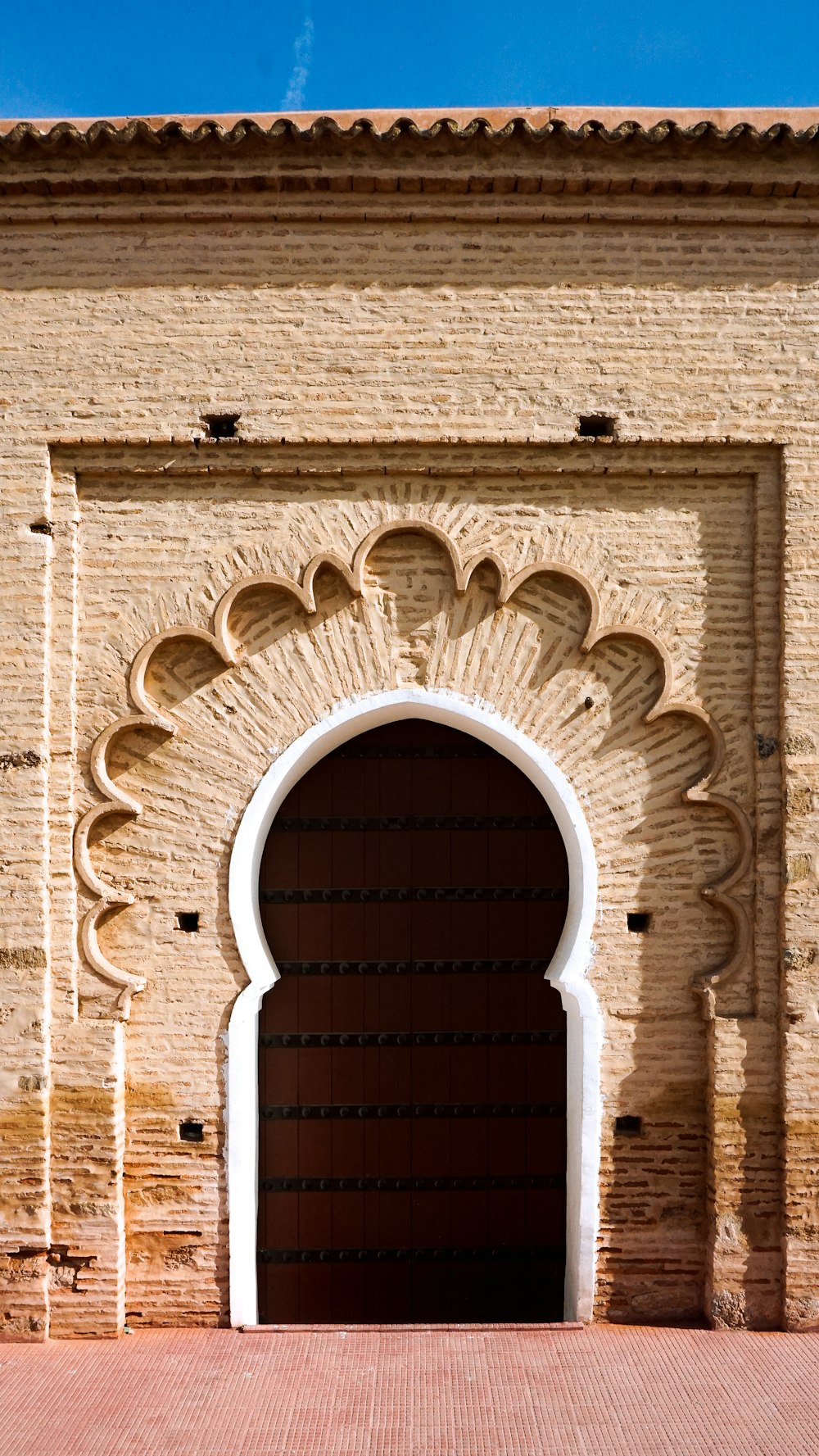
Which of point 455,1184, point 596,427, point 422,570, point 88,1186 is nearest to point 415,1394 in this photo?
point 455,1184

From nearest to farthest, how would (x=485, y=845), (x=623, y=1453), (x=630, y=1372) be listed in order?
(x=623, y=1453) < (x=630, y=1372) < (x=485, y=845)

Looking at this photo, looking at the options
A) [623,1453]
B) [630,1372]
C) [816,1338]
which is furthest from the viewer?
[816,1338]

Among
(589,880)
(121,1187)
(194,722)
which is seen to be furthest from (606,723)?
(121,1187)

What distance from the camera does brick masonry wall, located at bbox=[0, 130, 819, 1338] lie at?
4539 mm

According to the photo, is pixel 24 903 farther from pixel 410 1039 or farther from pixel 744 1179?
pixel 744 1179

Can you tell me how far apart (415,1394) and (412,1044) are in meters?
1.41

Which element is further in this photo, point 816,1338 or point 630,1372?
point 816,1338

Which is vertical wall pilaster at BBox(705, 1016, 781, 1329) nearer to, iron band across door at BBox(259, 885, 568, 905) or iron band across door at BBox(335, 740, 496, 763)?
iron band across door at BBox(259, 885, 568, 905)

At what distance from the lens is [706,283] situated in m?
4.62

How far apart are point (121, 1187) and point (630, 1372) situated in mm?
2278

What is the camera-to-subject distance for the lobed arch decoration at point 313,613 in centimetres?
452

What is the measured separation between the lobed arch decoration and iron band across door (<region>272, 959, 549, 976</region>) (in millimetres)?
739

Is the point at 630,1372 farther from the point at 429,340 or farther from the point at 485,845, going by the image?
the point at 429,340

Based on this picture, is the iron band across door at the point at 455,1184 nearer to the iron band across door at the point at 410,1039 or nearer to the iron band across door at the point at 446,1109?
the iron band across door at the point at 446,1109
